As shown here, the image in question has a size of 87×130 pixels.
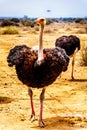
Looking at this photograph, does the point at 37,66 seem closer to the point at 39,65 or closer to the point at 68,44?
the point at 39,65

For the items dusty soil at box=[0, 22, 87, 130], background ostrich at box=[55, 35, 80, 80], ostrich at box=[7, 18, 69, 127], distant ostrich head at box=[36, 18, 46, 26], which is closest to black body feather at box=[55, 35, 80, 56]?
background ostrich at box=[55, 35, 80, 80]

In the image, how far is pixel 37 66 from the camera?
8.22 m

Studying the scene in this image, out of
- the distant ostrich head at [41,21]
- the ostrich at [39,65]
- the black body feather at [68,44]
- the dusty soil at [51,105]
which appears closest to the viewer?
the ostrich at [39,65]

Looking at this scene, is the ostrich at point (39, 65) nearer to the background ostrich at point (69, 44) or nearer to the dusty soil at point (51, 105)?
the dusty soil at point (51, 105)

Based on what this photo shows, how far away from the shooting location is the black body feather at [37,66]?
8281 millimetres

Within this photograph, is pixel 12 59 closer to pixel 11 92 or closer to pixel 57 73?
pixel 57 73

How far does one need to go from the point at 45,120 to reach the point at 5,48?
13261 millimetres

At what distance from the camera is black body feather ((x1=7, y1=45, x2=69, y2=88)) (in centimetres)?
828

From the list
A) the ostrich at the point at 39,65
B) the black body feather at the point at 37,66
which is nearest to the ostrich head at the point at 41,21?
the ostrich at the point at 39,65

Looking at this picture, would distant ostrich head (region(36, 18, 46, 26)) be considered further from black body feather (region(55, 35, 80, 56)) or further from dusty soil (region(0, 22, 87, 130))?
black body feather (region(55, 35, 80, 56))

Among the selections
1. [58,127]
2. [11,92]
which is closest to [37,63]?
[58,127]

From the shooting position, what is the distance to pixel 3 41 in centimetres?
2530

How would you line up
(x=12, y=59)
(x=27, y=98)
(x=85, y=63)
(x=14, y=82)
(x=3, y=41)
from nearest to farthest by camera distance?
(x=12, y=59) < (x=27, y=98) < (x=14, y=82) < (x=85, y=63) < (x=3, y=41)

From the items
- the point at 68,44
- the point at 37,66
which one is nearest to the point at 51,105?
the point at 37,66
